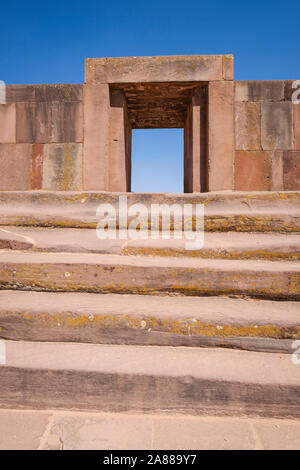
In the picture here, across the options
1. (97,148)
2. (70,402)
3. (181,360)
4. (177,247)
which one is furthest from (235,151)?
(70,402)

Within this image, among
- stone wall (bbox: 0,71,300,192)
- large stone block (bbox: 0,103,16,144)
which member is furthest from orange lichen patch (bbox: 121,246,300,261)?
large stone block (bbox: 0,103,16,144)

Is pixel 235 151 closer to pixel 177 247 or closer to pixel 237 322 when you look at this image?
pixel 177 247

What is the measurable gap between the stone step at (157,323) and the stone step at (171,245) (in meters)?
0.41

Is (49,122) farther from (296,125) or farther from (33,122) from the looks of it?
(296,125)

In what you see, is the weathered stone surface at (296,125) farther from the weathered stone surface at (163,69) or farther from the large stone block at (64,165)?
the large stone block at (64,165)

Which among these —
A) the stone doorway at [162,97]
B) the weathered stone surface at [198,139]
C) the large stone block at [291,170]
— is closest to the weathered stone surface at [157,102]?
the stone doorway at [162,97]

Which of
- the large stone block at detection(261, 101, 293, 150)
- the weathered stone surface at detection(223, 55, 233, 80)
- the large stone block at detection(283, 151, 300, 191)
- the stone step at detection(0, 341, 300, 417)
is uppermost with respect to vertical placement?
the weathered stone surface at detection(223, 55, 233, 80)

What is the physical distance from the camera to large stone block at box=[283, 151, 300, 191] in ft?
15.9

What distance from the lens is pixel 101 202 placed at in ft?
8.66

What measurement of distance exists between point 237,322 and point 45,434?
3.69 feet

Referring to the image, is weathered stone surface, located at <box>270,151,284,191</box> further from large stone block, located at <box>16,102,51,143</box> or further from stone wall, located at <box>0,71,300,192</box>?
large stone block, located at <box>16,102,51,143</box>

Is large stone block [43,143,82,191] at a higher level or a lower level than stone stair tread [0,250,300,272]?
higher

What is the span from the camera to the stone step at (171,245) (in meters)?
2.10

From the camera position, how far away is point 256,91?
4855 mm
